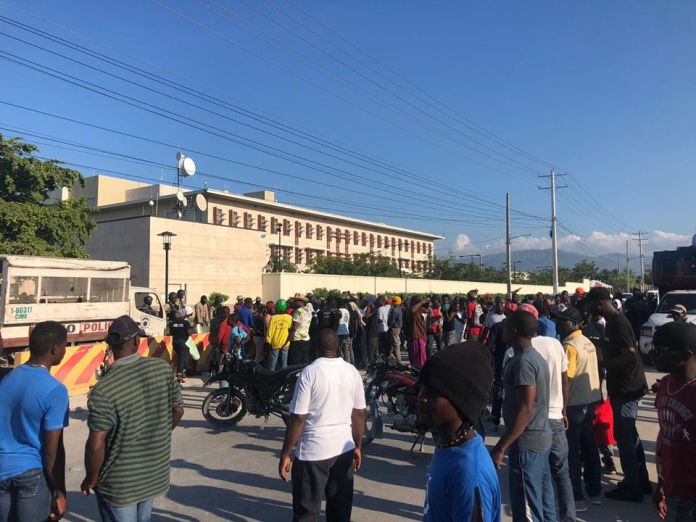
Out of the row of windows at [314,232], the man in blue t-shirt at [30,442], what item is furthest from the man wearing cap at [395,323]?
the row of windows at [314,232]

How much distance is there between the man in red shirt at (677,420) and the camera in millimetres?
2861

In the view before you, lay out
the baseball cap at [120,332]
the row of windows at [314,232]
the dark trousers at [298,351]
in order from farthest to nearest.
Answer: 1. the row of windows at [314,232]
2. the dark trousers at [298,351]
3. the baseball cap at [120,332]

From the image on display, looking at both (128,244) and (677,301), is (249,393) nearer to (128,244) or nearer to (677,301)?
(677,301)

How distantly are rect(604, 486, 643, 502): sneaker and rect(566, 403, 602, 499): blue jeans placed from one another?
22 cm

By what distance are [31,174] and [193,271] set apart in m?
15.4

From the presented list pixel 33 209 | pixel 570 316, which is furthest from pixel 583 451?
pixel 33 209

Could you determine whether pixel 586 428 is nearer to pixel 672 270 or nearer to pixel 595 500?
pixel 595 500

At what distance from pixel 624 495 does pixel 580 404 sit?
3.63 ft

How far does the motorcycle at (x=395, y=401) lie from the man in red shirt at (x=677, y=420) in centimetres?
372

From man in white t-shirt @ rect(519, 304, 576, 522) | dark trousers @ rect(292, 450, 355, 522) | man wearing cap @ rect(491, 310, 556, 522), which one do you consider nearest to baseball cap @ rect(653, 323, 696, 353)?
man wearing cap @ rect(491, 310, 556, 522)

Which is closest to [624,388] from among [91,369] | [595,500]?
[595,500]

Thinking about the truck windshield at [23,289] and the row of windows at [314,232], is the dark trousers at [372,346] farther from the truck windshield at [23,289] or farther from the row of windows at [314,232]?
the row of windows at [314,232]

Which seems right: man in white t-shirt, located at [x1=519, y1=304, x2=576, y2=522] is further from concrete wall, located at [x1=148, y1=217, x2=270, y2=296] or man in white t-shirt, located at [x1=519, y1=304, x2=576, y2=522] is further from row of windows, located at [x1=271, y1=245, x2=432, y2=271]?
row of windows, located at [x1=271, y1=245, x2=432, y2=271]

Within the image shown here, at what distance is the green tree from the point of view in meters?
23.4
